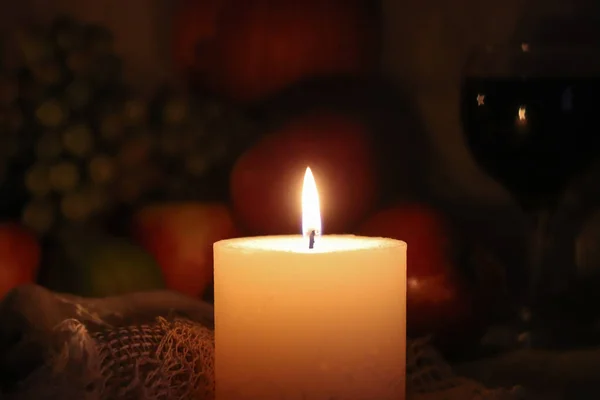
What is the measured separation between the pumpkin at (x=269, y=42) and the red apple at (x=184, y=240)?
0.19m

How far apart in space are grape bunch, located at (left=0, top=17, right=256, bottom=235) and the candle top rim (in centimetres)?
28

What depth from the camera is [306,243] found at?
0.59 m

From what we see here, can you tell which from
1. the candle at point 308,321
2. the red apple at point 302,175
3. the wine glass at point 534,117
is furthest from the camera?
the red apple at point 302,175

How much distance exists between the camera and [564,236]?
3.25 feet

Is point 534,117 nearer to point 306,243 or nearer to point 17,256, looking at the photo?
point 306,243

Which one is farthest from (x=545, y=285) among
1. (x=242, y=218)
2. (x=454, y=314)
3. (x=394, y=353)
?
(x=394, y=353)

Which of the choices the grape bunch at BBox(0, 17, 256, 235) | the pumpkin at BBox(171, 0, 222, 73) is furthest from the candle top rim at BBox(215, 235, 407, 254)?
the pumpkin at BBox(171, 0, 222, 73)

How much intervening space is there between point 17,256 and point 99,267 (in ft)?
0.25

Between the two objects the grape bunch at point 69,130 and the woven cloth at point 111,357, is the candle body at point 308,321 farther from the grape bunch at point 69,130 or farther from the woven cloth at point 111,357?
the grape bunch at point 69,130

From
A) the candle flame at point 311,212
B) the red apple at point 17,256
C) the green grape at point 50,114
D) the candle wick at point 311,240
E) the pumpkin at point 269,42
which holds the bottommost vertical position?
the red apple at point 17,256

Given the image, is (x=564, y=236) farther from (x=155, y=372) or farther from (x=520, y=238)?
(x=155, y=372)

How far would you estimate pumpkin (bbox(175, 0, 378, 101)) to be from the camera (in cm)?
95

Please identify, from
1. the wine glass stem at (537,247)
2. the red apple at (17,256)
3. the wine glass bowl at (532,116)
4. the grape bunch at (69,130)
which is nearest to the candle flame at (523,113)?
the wine glass bowl at (532,116)

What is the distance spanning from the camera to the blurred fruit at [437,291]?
77cm
